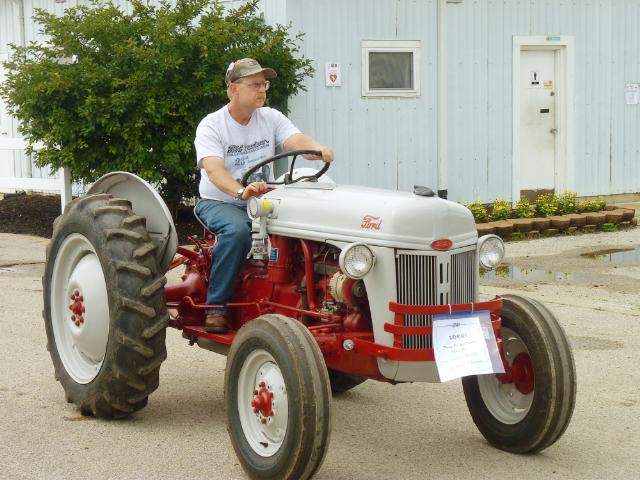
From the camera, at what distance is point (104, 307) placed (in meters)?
6.32

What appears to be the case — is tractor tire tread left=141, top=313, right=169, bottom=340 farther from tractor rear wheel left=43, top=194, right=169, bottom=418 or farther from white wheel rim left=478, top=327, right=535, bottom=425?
white wheel rim left=478, top=327, right=535, bottom=425

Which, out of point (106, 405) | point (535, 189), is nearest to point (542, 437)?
point (106, 405)

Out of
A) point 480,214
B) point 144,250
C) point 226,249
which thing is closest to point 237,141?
point 226,249

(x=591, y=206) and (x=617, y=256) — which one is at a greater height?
(x=591, y=206)

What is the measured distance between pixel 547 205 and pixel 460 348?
990 centimetres

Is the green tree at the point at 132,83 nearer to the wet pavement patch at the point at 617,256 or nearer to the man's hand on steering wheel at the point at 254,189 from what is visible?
the wet pavement patch at the point at 617,256

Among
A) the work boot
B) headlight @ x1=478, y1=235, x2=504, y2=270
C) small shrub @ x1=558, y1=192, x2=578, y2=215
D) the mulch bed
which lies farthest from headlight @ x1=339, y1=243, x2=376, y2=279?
small shrub @ x1=558, y1=192, x2=578, y2=215

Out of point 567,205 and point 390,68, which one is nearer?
point 390,68

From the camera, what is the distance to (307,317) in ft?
19.2

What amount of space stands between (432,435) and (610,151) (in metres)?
11.6

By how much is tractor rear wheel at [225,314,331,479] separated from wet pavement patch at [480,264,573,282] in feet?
19.5

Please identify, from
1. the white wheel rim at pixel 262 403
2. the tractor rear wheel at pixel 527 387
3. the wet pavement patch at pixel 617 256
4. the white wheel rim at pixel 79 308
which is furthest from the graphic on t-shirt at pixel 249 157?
the wet pavement patch at pixel 617 256

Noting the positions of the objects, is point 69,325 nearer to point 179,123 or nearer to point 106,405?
point 106,405

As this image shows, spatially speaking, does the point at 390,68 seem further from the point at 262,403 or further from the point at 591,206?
the point at 262,403
